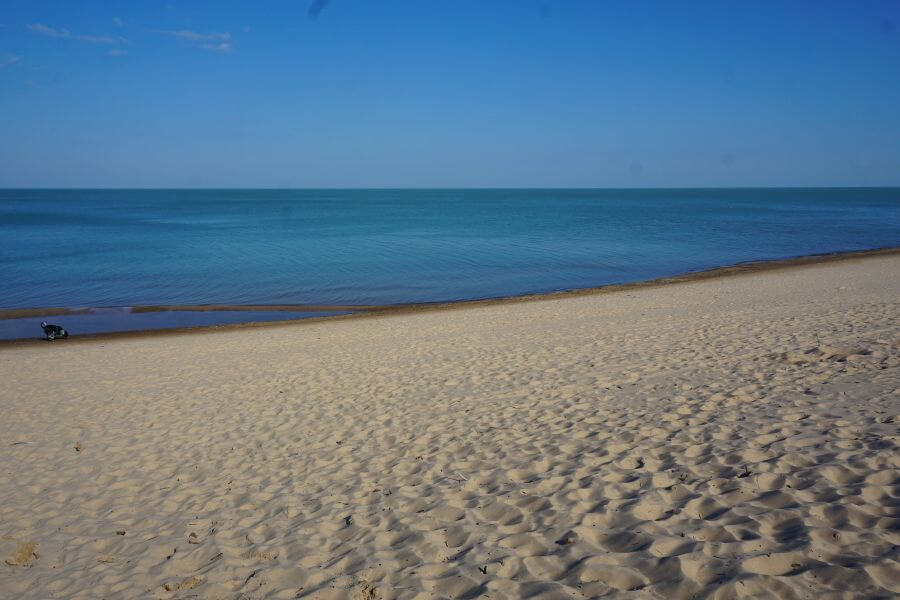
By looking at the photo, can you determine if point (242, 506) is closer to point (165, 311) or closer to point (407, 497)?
point (407, 497)

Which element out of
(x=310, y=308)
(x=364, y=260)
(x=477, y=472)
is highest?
(x=364, y=260)

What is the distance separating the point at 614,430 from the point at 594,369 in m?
2.89

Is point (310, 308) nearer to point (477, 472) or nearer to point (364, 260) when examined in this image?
point (364, 260)

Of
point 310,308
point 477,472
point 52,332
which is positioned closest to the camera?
point 477,472

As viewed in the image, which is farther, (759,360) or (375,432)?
(759,360)

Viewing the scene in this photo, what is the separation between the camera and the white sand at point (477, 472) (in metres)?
3.94

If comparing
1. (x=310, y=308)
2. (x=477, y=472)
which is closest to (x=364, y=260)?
(x=310, y=308)

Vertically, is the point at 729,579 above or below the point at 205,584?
above

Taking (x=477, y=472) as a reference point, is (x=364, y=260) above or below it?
above

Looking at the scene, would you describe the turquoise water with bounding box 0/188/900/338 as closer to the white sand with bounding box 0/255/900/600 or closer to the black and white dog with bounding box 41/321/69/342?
the black and white dog with bounding box 41/321/69/342

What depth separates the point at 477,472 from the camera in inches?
224

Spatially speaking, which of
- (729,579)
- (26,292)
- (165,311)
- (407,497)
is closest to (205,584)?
(407,497)

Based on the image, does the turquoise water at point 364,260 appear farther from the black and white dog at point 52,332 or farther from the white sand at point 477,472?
the white sand at point 477,472

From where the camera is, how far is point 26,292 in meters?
23.9
